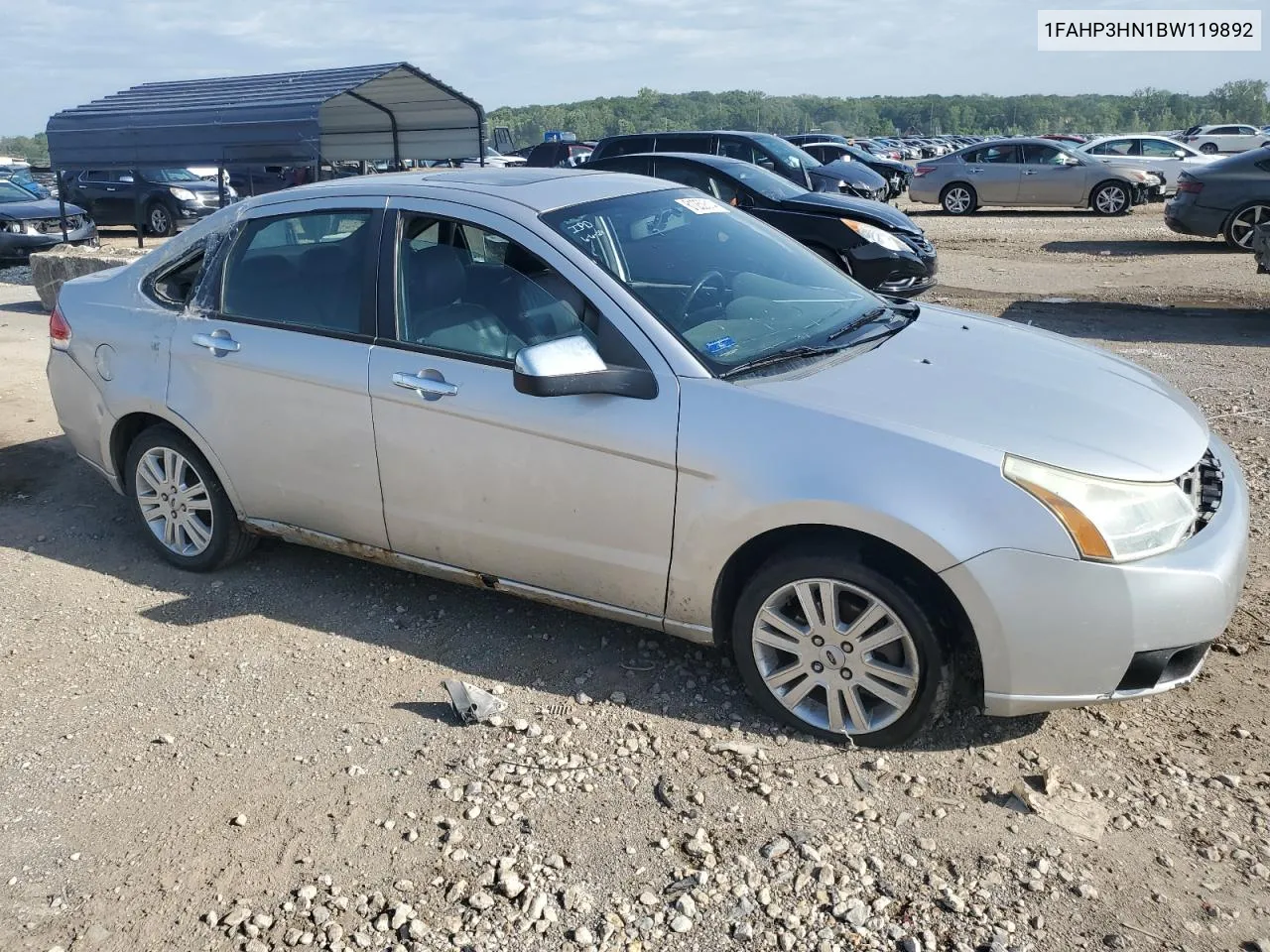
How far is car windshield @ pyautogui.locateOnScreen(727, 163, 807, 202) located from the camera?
421 inches

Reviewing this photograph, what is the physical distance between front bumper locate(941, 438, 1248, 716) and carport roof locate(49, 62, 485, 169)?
33.6 feet

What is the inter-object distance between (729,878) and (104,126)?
42.0 ft

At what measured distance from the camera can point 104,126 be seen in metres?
12.8

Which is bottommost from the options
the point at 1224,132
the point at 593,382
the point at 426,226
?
the point at 1224,132

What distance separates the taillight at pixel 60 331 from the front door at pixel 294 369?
79 cm

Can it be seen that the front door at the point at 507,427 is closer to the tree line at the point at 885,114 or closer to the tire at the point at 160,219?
the tire at the point at 160,219

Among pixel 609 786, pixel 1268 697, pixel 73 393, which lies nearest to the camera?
pixel 609 786

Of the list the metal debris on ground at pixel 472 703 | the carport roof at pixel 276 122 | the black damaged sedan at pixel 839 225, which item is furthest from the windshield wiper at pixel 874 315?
the carport roof at pixel 276 122

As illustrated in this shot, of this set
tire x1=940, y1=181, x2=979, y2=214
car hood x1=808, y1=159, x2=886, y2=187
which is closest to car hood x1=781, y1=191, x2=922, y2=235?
car hood x1=808, y1=159, x2=886, y2=187

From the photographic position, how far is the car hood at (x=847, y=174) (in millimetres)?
16881

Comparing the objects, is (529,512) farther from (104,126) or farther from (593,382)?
(104,126)

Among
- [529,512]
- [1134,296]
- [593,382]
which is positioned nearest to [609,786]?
[529,512]

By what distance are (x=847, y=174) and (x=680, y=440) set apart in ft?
51.8

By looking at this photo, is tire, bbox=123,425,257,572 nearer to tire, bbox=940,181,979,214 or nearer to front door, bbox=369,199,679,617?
front door, bbox=369,199,679,617
